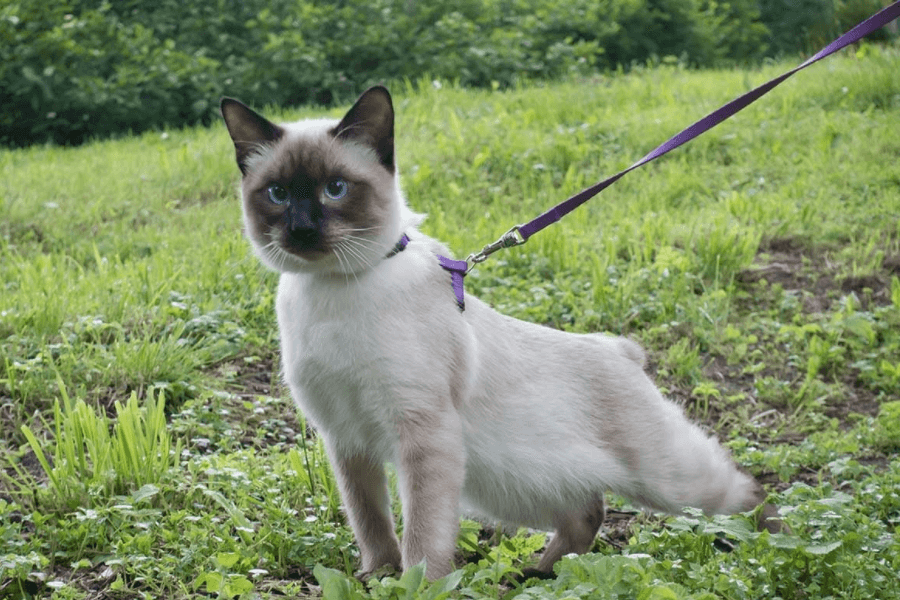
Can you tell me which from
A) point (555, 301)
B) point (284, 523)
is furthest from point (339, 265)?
point (555, 301)

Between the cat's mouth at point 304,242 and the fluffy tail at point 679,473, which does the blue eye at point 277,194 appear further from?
the fluffy tail at point 679,473

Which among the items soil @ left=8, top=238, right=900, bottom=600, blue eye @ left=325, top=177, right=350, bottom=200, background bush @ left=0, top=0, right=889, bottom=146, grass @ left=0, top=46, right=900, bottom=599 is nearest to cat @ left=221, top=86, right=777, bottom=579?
blue eye @ left=325, top=177, right=350, bottom=200

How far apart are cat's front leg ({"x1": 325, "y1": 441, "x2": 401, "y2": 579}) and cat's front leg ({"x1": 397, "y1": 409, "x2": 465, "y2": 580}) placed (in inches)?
12.6

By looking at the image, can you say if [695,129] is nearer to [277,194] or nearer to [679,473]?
[679,473]

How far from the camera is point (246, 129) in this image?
3.00 meters

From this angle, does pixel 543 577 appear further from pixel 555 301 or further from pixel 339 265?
pixel 555 301

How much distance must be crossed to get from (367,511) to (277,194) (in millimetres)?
1043

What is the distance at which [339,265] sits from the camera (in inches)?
112

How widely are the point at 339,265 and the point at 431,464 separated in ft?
2.12

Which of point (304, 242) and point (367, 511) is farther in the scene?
point (367, 511)

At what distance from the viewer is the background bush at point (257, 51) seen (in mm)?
9922

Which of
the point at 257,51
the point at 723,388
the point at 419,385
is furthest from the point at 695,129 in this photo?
the point at 257,51

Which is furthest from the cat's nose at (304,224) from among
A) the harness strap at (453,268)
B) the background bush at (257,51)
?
the background bush at (257,51)

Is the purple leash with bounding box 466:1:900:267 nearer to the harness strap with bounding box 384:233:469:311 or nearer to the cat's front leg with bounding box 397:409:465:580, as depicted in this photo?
the harness strap with bounding box 384:233:469:311
